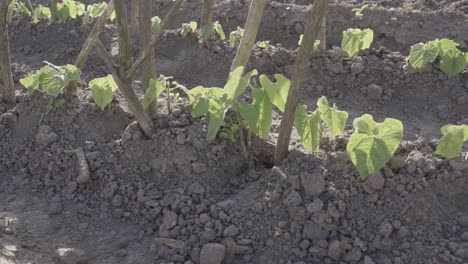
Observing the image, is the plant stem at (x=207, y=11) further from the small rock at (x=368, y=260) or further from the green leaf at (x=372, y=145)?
the small rock at (x=368, y=260)

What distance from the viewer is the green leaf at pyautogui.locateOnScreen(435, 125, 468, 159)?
2924mm

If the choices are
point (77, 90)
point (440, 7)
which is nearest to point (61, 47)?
point (77, 90)

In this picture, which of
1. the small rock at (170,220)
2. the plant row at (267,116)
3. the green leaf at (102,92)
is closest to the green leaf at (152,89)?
the plant row at (267,116)

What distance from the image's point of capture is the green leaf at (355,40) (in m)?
4.54

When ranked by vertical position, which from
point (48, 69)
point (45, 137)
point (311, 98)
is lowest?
point (311, 98)

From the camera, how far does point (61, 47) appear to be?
18.1 feet

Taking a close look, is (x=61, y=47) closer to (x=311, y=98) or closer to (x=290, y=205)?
(x=311, y=98)

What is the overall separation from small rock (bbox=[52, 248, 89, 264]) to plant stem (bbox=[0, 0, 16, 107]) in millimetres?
1488

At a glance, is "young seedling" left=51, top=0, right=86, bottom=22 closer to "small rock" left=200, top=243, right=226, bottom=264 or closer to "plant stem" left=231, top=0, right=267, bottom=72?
"plant stem" left=231, top=0, right=267, bottom=72

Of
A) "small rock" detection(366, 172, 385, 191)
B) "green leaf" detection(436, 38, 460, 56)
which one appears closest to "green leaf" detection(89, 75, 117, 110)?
"small rock" detection(366, 172, 385, 191)

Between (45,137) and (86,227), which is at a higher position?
(45,137)

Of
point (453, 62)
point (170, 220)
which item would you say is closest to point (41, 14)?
point (170, 220)

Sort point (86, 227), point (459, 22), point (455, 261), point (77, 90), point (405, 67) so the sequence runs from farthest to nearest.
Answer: point (459, 22) → point (405, 67) → point (77, 90) → point (86, 227) → point (455, 261)

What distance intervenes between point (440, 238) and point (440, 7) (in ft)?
11.2
